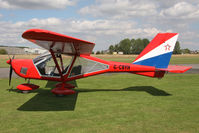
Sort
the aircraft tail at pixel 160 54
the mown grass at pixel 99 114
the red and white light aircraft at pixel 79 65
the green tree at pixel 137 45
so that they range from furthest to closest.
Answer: the green tree at pixel 137 45
the aircraft tail at pixel 160 54
the red and white light aircraft at pixel 79 65
the mown grass at pixel 99 114

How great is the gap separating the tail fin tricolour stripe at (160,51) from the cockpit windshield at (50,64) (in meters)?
3.62

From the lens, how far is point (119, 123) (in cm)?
439

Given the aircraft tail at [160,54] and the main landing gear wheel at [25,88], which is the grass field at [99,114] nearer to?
the main landing gear wheel at [25,88]

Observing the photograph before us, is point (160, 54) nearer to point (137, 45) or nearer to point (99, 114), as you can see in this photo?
point (99, 114)

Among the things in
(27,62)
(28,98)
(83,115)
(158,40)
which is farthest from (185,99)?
(27,62)

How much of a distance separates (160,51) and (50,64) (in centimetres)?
523

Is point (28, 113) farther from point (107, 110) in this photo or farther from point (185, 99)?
point (185, 99)

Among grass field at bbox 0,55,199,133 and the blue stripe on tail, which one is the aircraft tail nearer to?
the blue stripe on tail

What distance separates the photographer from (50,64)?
7648mm

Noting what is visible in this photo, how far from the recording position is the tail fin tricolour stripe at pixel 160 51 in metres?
7.77

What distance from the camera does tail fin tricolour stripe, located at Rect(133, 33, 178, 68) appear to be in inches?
306

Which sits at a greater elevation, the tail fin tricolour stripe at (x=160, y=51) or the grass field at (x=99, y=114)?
the tail fin tricolour stripe at (x=160, y=51)

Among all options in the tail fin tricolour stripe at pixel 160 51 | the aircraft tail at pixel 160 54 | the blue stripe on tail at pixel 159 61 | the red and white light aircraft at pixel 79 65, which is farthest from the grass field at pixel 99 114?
the tail fin tricolour stripe at pixel 160 51

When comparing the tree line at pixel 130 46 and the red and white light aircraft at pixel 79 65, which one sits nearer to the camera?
the red and white light aircraft at pixel 79 65
